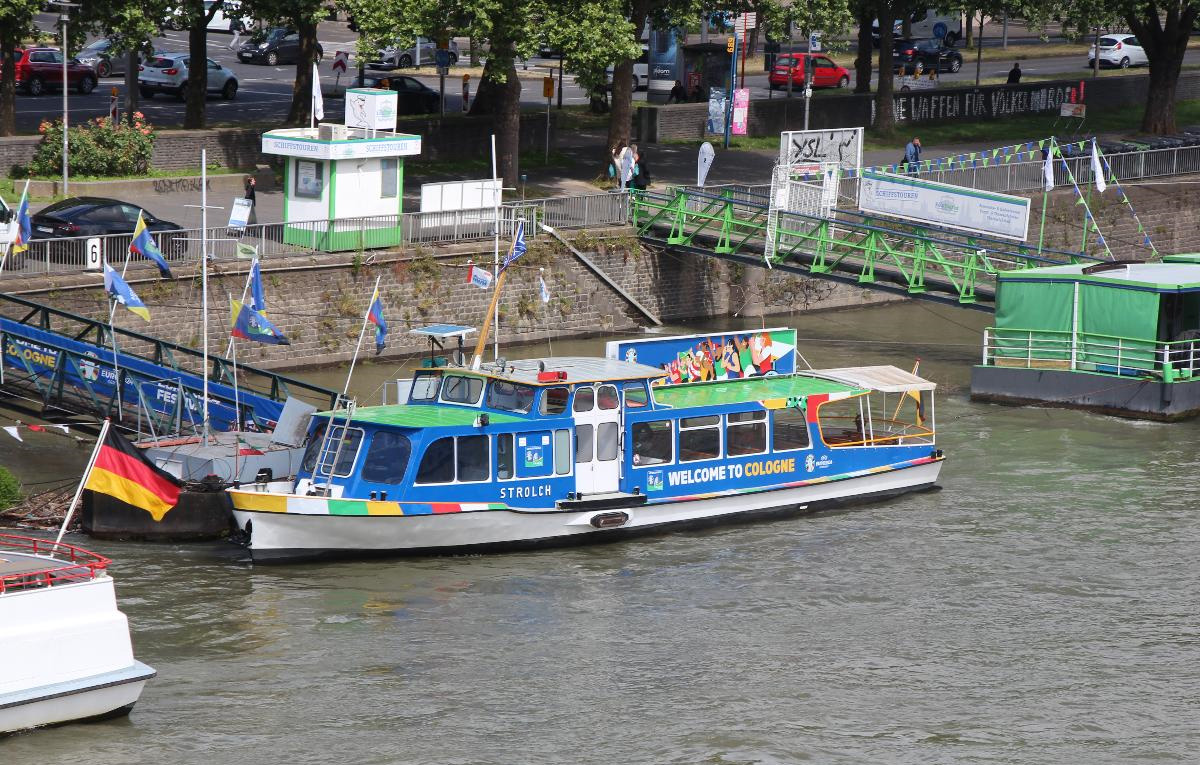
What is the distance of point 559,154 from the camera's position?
5441 centimetres

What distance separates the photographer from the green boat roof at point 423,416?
2575cm

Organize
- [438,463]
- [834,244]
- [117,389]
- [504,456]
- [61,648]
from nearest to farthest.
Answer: [61,648] → [438,463] → [504,456] → [117,389] → [834,244]

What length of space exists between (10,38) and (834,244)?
22.3 meters

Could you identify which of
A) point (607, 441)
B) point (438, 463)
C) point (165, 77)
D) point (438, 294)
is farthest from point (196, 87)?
point (438, 463)

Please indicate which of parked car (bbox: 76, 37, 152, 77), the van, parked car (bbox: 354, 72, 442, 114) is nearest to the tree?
parked car (bbox: 76, 37, 152, 77)

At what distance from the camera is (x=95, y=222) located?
3778 centimetres

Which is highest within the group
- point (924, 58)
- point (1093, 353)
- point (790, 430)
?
point (924, 58)

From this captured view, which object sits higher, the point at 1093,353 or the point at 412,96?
the point at 412,96

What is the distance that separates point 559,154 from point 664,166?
138 inches

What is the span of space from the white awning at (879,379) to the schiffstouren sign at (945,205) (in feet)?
35.0

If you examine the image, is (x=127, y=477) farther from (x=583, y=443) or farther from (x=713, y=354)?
(x=713, y=354)

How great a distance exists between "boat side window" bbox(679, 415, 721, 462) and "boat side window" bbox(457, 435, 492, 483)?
366 centimetres

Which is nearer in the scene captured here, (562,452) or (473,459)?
(473,459)

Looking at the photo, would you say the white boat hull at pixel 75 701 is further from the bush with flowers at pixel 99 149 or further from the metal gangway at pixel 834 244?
the bush with flowers at pixel 99 149
